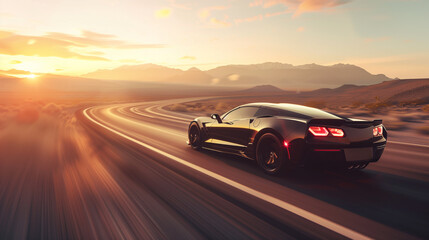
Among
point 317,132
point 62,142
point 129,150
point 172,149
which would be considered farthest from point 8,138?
point 317,132

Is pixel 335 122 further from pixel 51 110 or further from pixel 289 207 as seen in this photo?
pixel 51 110

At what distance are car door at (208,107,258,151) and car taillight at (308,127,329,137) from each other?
144 cm

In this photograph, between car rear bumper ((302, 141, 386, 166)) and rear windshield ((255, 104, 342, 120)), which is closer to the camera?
car rear bumper ((302, 141, 386, 166))

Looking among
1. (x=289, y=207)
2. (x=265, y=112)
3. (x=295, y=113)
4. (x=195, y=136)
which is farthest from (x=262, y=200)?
(x=195, y=136)

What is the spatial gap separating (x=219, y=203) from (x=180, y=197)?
0.57 metres

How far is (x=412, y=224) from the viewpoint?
3.32 meters

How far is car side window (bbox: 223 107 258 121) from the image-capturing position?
620 cm

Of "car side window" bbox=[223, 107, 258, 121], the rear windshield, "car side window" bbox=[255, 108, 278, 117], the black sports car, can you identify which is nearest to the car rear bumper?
the black sports car

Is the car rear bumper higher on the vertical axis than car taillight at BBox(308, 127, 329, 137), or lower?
lower

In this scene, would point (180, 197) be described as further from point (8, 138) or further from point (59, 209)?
point (8, 138)

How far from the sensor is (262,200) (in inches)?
161

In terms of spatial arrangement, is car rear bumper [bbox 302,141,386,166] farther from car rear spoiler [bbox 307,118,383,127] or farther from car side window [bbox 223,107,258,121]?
car side window [bbox 223,107,258,121]

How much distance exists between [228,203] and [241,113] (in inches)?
111

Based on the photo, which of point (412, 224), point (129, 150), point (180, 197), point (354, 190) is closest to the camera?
point (412, 224)
